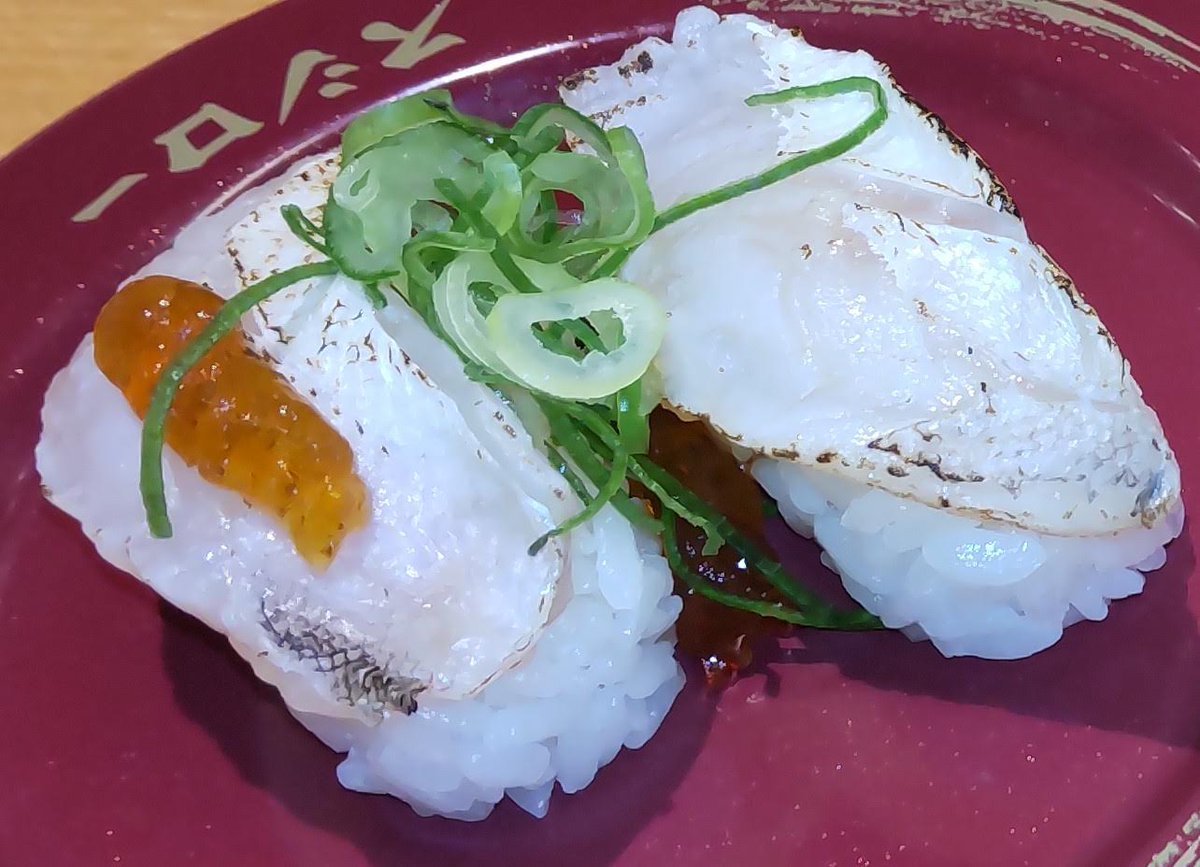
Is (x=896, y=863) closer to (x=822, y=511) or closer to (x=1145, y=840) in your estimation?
(x=1145, y=840)

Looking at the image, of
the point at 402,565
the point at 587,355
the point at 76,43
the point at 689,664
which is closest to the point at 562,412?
the point at 587,355

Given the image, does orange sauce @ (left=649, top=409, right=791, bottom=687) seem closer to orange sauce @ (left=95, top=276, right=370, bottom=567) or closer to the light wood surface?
orange sauce @ (left=95, top=276, right=370, bottom=567)

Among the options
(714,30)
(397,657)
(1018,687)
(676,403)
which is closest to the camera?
(397,657)

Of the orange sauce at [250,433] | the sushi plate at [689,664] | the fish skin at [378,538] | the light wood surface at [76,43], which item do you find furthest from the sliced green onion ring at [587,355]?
the light wood surface at [76,43]

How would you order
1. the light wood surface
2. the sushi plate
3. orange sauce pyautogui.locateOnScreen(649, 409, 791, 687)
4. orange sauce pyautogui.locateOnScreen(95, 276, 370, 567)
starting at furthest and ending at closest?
1. the light wood surface
2. orange sauce pyautogui.locateOnScreen(649, 409, 791, 687)
3. the sushi plate
4. orange sauce pyautogui.locateOnScreen(95, 276, 370, 567)

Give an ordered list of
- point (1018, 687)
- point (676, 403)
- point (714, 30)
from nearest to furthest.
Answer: point (676, 403) → point (1018, 687) → point (714, 30)

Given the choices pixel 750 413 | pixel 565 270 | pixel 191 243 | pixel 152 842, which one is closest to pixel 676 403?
pixel 750 413

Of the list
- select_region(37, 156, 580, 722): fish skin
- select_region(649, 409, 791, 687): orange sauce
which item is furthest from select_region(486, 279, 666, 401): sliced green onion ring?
select_region(649, 409, 791, 687): orange sauce

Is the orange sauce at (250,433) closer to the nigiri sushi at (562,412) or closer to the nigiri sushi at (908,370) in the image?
the nigiri sushi at (562,412)
